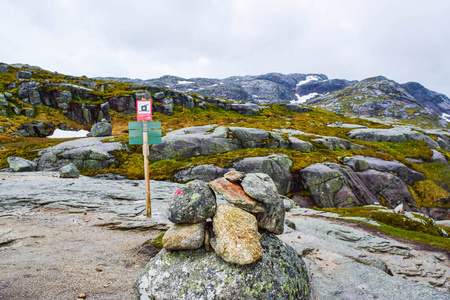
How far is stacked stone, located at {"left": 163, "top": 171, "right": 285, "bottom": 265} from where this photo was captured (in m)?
6.62

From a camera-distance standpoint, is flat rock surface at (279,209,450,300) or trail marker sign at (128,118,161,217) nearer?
flat rock surface at (279,209,450,300)

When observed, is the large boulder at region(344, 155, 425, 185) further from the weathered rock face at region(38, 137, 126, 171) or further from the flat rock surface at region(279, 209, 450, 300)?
the weathered rock face at region(38, 137, 126, 171)

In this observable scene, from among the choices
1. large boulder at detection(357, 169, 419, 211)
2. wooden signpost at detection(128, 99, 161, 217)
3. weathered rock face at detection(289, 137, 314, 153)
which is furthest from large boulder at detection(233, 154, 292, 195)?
wooden signpost at detection(128, 99, 161, 217)

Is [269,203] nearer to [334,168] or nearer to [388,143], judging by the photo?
[334,168]

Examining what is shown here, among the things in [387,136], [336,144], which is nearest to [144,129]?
[336,144]

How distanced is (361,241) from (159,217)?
15.7 m

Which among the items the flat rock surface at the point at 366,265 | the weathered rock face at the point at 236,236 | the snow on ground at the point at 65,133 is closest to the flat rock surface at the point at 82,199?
the weathered rock face at the point at 236,236

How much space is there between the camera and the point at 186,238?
7160 mm

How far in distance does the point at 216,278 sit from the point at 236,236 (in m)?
1.34

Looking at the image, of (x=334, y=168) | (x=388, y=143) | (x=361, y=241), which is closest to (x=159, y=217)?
(x=361, y=241)

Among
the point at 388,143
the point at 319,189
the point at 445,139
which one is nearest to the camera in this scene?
the point at 319,189

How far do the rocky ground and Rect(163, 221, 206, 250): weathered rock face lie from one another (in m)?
2.10

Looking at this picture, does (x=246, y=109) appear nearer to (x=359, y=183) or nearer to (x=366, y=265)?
(x=359, y=183)

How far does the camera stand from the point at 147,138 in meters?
15.3
